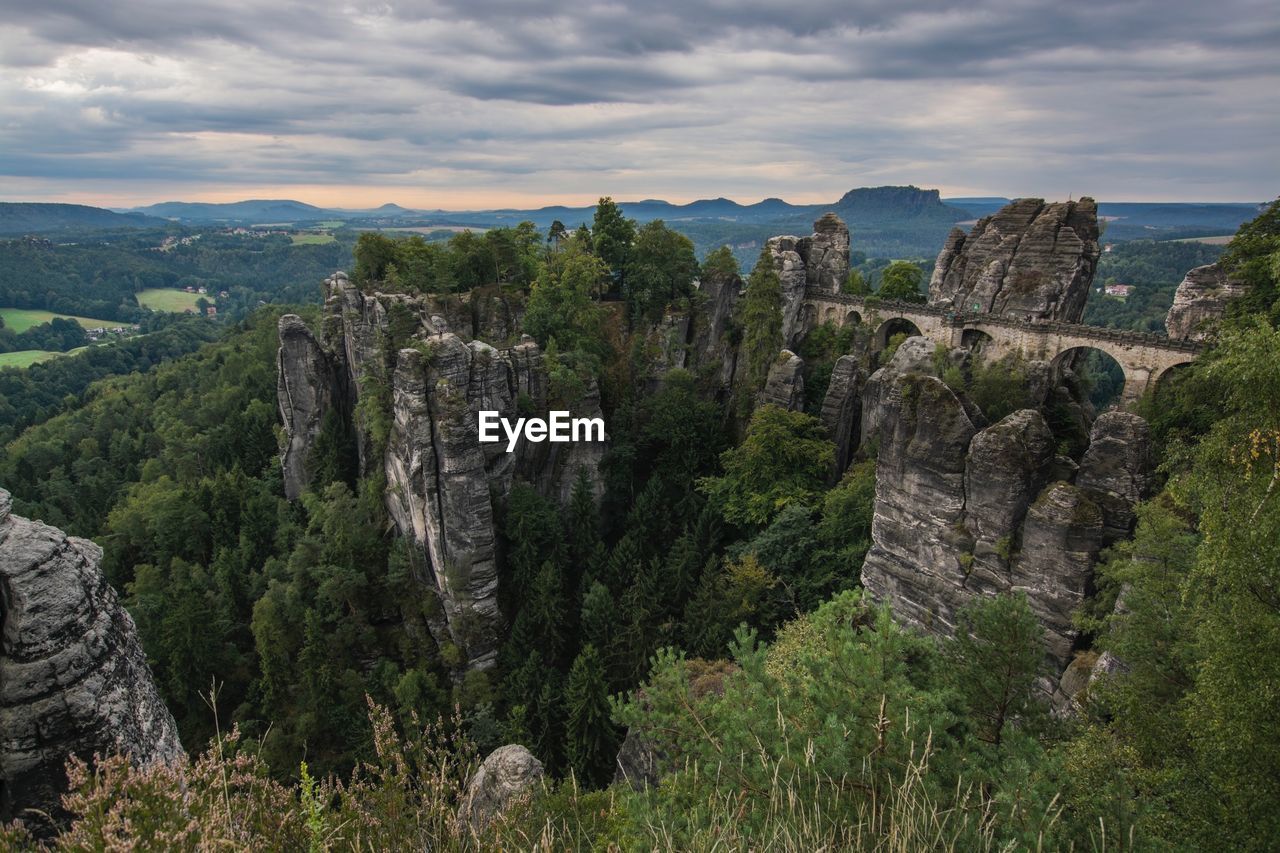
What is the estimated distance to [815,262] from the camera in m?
45.4

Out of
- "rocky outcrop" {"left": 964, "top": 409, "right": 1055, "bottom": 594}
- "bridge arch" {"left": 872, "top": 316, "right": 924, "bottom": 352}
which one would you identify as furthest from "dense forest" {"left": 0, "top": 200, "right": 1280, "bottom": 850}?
"bridge arch" {"left": 872, "top": 316, "right": 924, "bottom": 352}

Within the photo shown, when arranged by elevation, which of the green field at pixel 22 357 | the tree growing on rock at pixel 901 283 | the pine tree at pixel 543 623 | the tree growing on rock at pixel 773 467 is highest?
the tree growing on rock at pixel 901 283

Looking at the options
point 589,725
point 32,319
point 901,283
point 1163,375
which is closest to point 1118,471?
point 1163,375

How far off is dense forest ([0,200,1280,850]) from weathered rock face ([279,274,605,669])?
138cm

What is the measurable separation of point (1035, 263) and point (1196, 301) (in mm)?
7154

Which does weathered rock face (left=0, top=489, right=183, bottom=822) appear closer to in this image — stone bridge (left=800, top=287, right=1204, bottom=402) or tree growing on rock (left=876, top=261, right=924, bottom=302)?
stone bridge (left=800, top=287, right=1204, bottom=402)

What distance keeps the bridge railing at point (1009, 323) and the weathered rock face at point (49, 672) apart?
36061 mm

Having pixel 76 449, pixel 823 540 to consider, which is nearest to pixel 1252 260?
pixel 823 540

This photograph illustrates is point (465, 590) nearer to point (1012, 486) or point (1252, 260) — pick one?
point (1012, 486)

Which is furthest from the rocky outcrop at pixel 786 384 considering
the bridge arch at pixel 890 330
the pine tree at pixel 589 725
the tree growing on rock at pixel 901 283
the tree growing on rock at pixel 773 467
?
the pine tree at pixel 589 725

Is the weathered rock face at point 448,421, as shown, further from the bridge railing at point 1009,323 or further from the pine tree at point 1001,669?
the pine tree at point 1001,669

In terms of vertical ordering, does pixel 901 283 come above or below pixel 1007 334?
above

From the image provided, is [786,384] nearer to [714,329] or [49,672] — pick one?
[714,329]

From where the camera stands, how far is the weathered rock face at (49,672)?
26.4 feet
